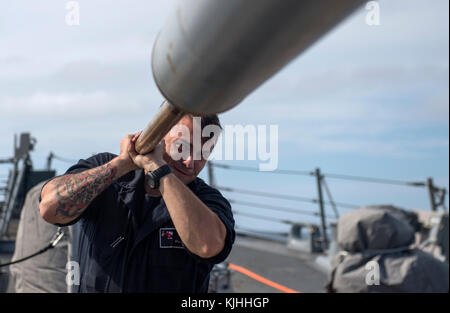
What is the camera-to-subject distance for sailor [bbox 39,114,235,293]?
5.28ft

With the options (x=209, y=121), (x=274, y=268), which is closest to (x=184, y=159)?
(x=209, y=121)

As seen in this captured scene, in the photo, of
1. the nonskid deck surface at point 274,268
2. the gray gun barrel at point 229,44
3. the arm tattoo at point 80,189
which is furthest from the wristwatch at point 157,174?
the nonskid deck surface at point 274,268

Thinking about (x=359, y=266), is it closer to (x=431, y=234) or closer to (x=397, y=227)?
(x=397, y=227)

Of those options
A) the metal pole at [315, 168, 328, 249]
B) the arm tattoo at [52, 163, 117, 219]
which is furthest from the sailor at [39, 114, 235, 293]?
the metal pole at [315, 168, 328, 249]

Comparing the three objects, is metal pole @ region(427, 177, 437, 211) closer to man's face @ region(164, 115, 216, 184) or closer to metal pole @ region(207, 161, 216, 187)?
metal pole @ region(207, 161, 216, 187)

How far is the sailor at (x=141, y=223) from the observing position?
1608 mm

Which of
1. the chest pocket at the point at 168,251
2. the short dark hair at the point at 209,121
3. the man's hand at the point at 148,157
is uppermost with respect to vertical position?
the short dark hair at the point at 209,121

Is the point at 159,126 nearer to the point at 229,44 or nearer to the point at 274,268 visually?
the point at 229,44

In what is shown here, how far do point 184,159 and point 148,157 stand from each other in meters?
0.30

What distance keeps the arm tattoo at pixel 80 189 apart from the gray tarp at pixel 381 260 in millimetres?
3182

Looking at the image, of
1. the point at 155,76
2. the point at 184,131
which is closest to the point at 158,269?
the point at 184,131

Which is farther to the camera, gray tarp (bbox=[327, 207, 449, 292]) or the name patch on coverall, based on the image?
gray tarp (bbox=[327, 207, 449, 292])

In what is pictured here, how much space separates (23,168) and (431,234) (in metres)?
6.51

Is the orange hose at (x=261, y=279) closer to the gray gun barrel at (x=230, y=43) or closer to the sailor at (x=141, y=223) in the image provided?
the sailor at (x=141, y=223)
